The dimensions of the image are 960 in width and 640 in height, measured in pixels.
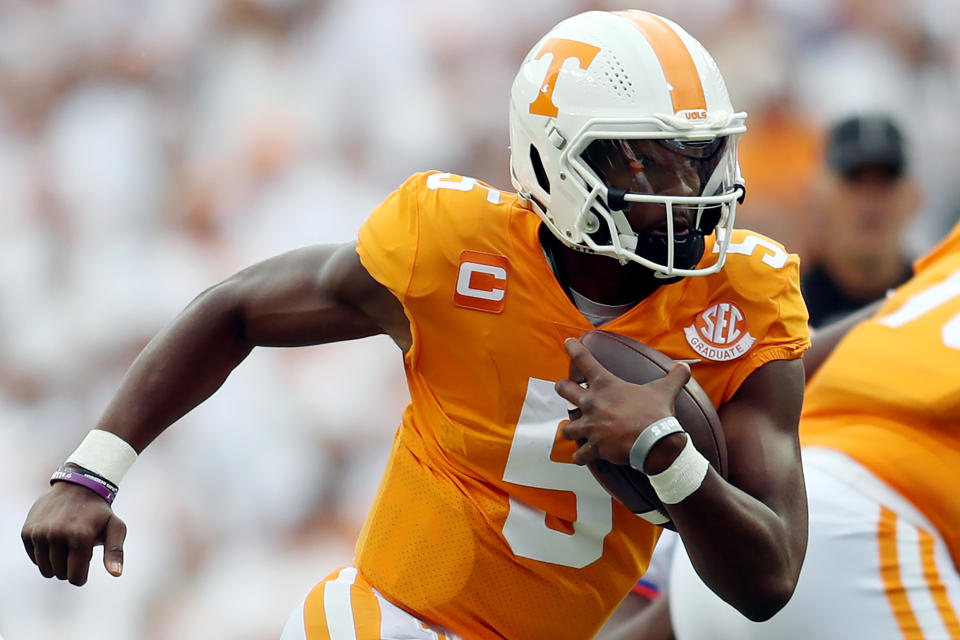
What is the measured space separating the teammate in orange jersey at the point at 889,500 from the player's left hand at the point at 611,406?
104 cm

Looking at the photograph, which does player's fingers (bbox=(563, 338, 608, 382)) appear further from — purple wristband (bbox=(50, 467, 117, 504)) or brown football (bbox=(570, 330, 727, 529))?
purple wristband (bbox=(50, 467, 117, 504))

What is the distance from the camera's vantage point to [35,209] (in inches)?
199

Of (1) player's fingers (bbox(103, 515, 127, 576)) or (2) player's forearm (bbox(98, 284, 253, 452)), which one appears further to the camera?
(2) player's forearm (bbox(98, 284, 253, 452))

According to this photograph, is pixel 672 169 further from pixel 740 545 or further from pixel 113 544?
pixel 113 544

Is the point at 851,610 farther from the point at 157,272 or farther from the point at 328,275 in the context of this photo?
the point at 157,272

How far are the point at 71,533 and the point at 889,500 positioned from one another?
5.86 ft

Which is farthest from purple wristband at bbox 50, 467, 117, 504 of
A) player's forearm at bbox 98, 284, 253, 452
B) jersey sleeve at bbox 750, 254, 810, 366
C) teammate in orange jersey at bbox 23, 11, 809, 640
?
jersey sleeve at bbox 750, 254, 810, 366

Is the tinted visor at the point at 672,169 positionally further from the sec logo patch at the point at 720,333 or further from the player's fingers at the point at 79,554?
the player's fingers at the point at 79,554

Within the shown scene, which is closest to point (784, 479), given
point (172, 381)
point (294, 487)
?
point (172, 381)

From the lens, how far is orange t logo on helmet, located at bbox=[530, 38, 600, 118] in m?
2.29

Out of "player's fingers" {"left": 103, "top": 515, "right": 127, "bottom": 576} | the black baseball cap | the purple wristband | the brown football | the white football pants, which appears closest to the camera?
the brown football

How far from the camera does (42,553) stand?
229 cm

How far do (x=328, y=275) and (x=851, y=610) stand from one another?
1.42m

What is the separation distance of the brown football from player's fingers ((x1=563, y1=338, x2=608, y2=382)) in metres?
0.03
